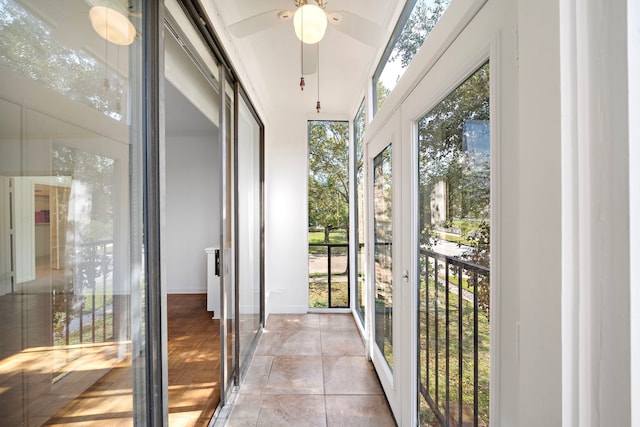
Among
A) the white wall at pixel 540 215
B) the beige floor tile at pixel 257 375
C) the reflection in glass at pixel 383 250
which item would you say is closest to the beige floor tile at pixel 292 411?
the beige floor tile at pixel 257 375

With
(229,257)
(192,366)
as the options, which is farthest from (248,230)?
(192,366)

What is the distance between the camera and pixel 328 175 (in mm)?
3850

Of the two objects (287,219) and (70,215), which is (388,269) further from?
(287,219)

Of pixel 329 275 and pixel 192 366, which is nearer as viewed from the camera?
pixel 192 366

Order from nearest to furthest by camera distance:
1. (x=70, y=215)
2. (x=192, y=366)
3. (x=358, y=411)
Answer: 1. (x=70, y=215)
2. (x=358, y=411)
3. (x=192, y=366)

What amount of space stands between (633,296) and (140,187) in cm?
124

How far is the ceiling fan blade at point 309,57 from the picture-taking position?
5.52ft

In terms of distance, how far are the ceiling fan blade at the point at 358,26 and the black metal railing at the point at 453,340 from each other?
45.5 inches

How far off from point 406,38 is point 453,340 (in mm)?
1635

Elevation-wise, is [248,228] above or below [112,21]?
below

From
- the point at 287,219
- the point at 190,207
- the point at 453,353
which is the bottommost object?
the point at 453,353

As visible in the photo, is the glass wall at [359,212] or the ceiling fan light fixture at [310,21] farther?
the glass wall at [359,212]

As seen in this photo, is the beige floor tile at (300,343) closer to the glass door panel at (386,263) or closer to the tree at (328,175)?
the glass door panel at (386,263)

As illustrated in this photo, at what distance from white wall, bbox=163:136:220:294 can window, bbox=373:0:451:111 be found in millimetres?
3243
